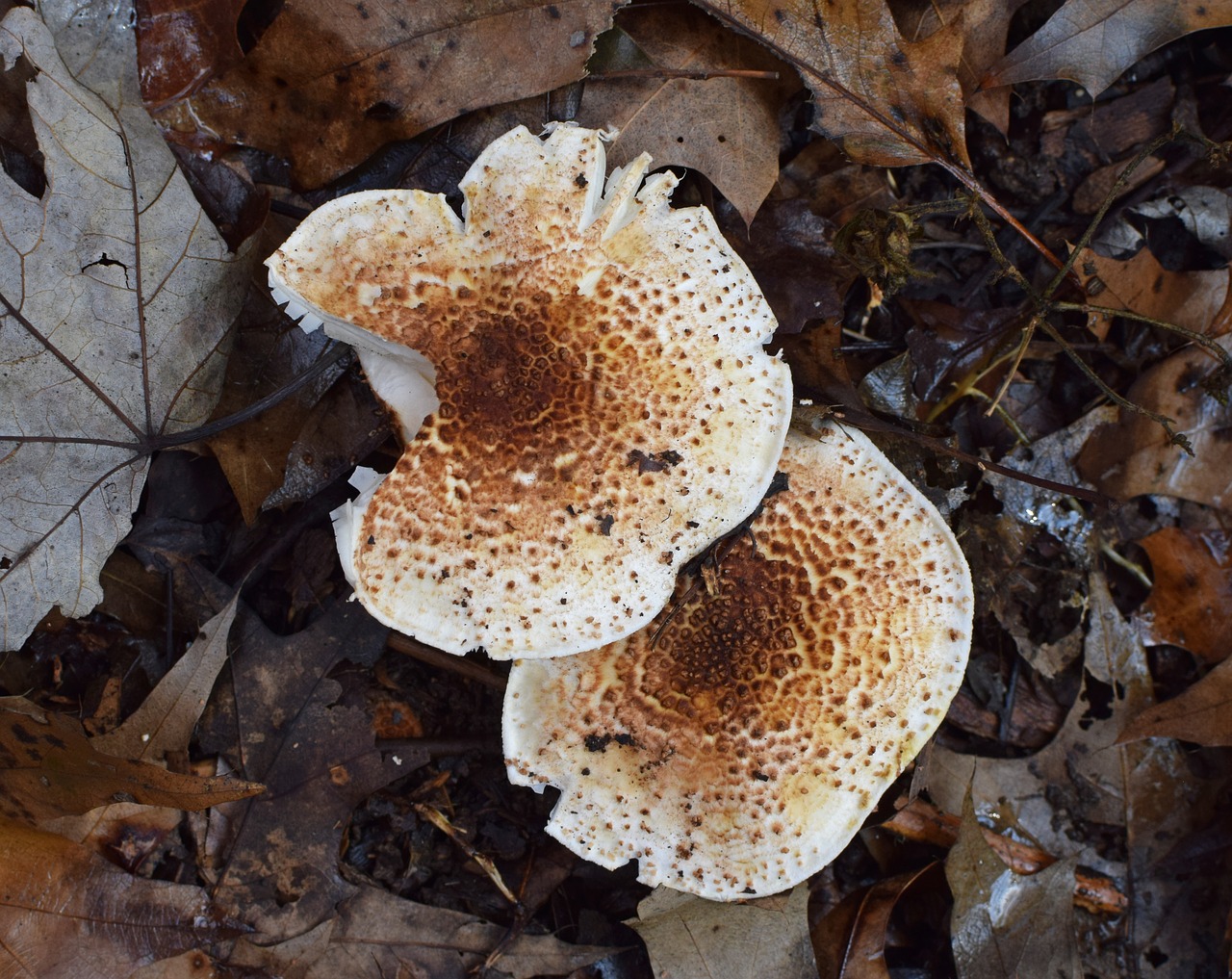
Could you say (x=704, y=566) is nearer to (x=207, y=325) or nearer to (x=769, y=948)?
(x=769, y=948)

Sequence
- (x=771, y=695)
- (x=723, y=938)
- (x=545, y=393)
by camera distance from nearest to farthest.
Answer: (x=545, y=393), (x=771, y=695), (x=723, y=938)

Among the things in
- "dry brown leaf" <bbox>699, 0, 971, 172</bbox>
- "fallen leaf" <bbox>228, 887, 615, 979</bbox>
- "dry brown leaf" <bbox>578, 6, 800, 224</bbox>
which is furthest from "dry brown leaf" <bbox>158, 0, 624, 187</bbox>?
"fallen leaf" <bbox>228, 887, 615, 979</bbox>

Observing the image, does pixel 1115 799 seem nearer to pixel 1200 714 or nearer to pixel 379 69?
pixel 1200 714

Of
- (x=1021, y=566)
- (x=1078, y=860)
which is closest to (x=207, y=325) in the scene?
(x=1021, y=566)

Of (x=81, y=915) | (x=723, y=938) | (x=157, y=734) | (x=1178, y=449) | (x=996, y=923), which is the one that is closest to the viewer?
(x=81, y=915)

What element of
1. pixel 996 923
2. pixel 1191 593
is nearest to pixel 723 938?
pixel 996 923

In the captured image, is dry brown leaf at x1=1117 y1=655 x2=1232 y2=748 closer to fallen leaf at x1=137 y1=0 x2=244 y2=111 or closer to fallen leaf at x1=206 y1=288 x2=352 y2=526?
fallen leaf at x1=206 y1=288 x2=352 y2=526
